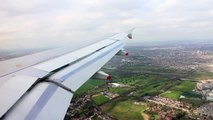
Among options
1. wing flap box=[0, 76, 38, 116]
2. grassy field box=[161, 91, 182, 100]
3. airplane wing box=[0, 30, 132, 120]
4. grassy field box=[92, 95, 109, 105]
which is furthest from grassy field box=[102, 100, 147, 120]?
wing flap box=[0, 76, 38, 116]

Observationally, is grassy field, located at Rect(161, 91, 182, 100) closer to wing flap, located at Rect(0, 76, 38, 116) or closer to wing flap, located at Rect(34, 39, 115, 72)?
wing flap, located at Rect(34, 39, 115, 72)

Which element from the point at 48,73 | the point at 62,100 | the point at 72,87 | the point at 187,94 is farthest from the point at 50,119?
the point at 187,94

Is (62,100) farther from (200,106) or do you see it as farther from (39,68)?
(200,106)

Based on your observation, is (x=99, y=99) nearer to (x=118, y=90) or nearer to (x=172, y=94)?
(x=118, y=90)

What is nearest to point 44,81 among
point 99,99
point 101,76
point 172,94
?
point 101,76

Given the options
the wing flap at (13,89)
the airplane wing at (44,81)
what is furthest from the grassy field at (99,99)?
the wing flap at (13,89)

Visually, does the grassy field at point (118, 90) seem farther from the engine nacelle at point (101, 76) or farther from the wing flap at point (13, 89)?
the wing flap at point (13, 89)
